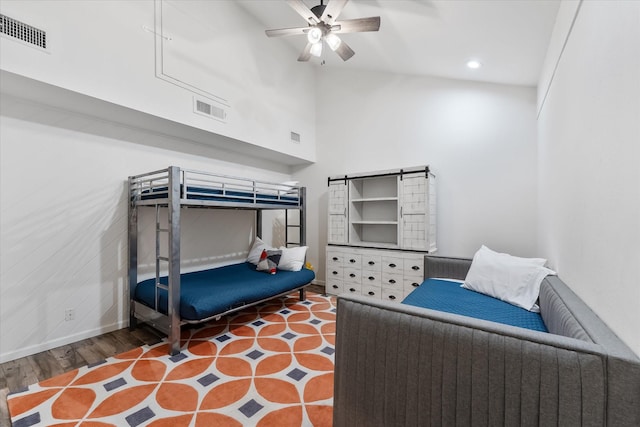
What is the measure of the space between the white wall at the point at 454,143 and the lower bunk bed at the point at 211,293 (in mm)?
1568

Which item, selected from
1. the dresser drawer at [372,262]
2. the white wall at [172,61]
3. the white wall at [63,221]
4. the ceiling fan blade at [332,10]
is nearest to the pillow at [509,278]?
the dresser drawer at [372,262]

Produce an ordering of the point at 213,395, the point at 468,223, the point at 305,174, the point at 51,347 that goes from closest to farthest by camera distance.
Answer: the point at 213,395 < the point at 51,347 < the point at 468,223 < the point at 305,174

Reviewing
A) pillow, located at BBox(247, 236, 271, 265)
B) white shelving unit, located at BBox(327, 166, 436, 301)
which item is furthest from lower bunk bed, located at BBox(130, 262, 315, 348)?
white shelving unit, located at BBox(327, 166, 436, 301)

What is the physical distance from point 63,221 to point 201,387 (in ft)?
6.57

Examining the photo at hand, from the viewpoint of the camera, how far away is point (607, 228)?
3.51 ft

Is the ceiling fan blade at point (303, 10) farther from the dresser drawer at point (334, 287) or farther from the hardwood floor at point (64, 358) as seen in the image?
the hardwood floor at point (64, 358)

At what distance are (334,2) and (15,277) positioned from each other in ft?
11.4

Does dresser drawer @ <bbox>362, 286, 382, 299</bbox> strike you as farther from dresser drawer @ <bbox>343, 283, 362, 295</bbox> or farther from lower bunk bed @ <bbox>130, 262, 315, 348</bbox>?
lower bunk bed @ <bbox>130, 262, 315, 348</bbox>

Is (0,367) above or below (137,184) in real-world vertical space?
below

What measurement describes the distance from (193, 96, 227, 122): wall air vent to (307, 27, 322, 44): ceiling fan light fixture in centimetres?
132

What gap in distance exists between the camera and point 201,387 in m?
1.87

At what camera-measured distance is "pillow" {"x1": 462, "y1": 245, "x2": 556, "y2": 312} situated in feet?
6.59

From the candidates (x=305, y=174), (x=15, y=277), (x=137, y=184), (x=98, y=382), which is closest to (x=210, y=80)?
(x=137, y=184)

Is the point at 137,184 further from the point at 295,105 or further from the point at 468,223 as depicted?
the point at 468,223
